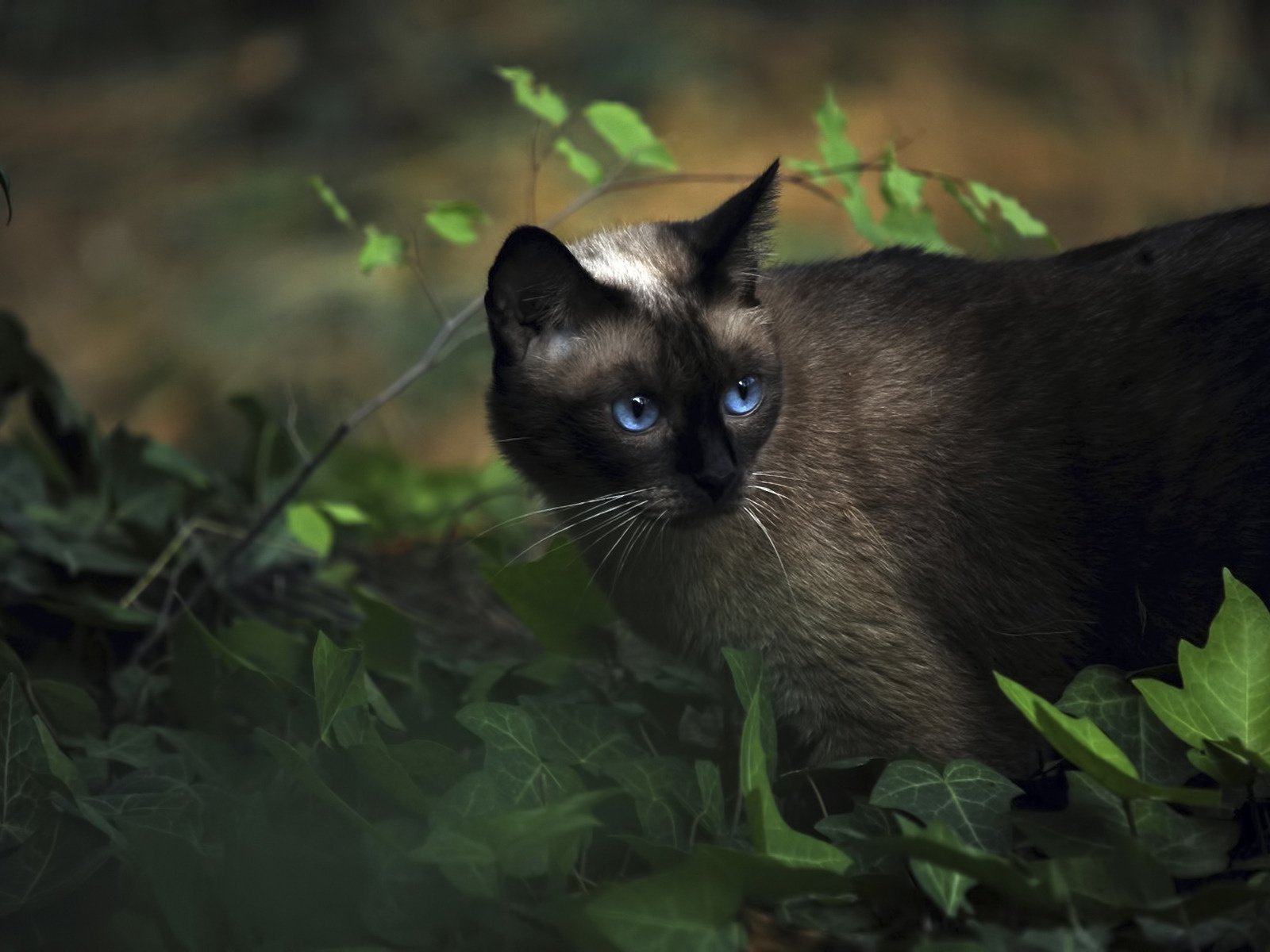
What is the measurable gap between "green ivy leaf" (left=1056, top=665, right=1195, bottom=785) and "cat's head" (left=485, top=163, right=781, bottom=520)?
0.74 m

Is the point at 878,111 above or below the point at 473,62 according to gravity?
below

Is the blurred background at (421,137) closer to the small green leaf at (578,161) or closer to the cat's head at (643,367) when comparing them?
the small green leaf at (578,161)

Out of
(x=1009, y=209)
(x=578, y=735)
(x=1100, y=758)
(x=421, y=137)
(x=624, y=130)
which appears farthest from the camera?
(x=421, y=137)

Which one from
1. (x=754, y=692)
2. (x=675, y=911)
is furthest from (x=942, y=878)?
(x=754, y=692)

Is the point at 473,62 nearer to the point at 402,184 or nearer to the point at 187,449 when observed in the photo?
the point at 402,184

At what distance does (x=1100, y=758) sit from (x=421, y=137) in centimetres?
773

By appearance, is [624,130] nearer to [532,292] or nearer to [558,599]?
[532,292]

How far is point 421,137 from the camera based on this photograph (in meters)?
8.60

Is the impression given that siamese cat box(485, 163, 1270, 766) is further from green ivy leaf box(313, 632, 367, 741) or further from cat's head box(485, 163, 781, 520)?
green ivy leaf box(313, 632, 367, 741)

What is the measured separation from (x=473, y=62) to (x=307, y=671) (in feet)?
24.5

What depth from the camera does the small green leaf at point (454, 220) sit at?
295 centimetres

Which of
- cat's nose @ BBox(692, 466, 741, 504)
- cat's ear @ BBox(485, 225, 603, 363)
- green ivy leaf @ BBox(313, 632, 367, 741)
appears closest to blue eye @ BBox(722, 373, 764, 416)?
cat's nose @ BBox(692, 466, 741, 504)

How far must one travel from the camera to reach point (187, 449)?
5.84m

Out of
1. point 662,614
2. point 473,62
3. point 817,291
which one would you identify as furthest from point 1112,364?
point 473,62
